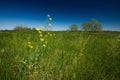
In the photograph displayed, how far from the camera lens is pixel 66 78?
3205 mm

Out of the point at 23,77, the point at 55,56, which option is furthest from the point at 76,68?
the point at 23,77

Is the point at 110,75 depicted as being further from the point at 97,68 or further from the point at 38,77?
the point at 38,77

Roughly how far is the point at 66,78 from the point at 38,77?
52 cm

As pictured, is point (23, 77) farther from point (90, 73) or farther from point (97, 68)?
point (97, 68)

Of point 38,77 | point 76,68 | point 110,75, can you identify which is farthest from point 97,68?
point 38,77

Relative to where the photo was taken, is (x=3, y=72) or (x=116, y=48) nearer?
(x=3, y=72)

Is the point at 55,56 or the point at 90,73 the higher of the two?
the point at 55,56

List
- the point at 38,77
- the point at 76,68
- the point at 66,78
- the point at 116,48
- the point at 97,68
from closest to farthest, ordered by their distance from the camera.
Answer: the point at 38,77 → the point at 66,78 → the point at 76,68 → the point at 97,68 → the point at 116,48

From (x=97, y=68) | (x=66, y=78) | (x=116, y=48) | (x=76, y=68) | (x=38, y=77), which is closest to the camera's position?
(x=38, y=77)

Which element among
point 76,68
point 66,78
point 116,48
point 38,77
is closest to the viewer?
point 38,77

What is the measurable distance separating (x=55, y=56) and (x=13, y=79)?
917 mm

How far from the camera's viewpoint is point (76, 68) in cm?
346

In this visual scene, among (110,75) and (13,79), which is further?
(110,75)

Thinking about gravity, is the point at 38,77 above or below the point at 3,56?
below
